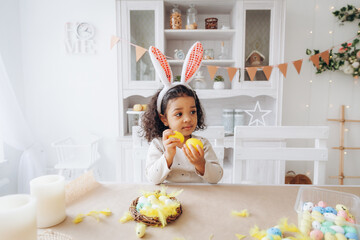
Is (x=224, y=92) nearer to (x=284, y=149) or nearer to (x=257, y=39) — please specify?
(x=257, y=39)

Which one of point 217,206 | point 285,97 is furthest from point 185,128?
point 285,97

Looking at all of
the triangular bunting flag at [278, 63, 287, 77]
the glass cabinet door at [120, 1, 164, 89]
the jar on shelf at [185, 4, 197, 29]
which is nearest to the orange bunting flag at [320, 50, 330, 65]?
the triangular bunting flag at [278, 63, 287, 77]

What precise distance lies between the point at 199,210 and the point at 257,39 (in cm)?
176

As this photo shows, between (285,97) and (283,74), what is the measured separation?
0.45 metres

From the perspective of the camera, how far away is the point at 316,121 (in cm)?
240

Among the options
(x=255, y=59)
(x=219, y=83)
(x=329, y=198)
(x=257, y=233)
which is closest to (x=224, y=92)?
(x=219, y=83)

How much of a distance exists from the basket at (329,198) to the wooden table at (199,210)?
5 centimetres

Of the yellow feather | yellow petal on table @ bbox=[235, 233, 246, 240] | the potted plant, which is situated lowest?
yellow petal on table @ bbox=[235, 233, 246, 240]

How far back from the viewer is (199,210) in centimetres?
67

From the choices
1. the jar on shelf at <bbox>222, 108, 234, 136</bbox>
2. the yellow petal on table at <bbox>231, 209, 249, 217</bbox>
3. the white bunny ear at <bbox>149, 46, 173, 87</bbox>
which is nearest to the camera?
the yellow petal on table at <bbox>231, 209, 249, 217</bbox>

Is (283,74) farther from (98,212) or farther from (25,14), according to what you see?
(25,14)

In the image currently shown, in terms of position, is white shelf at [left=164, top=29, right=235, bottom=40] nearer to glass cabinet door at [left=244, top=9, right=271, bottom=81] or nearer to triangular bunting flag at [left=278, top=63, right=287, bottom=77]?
glass cabinet door at [left=244, top=9, right=271, bottom=81]

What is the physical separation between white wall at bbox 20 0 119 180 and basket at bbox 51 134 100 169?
90 millimetres

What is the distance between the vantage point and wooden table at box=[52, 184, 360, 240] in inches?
22.0
